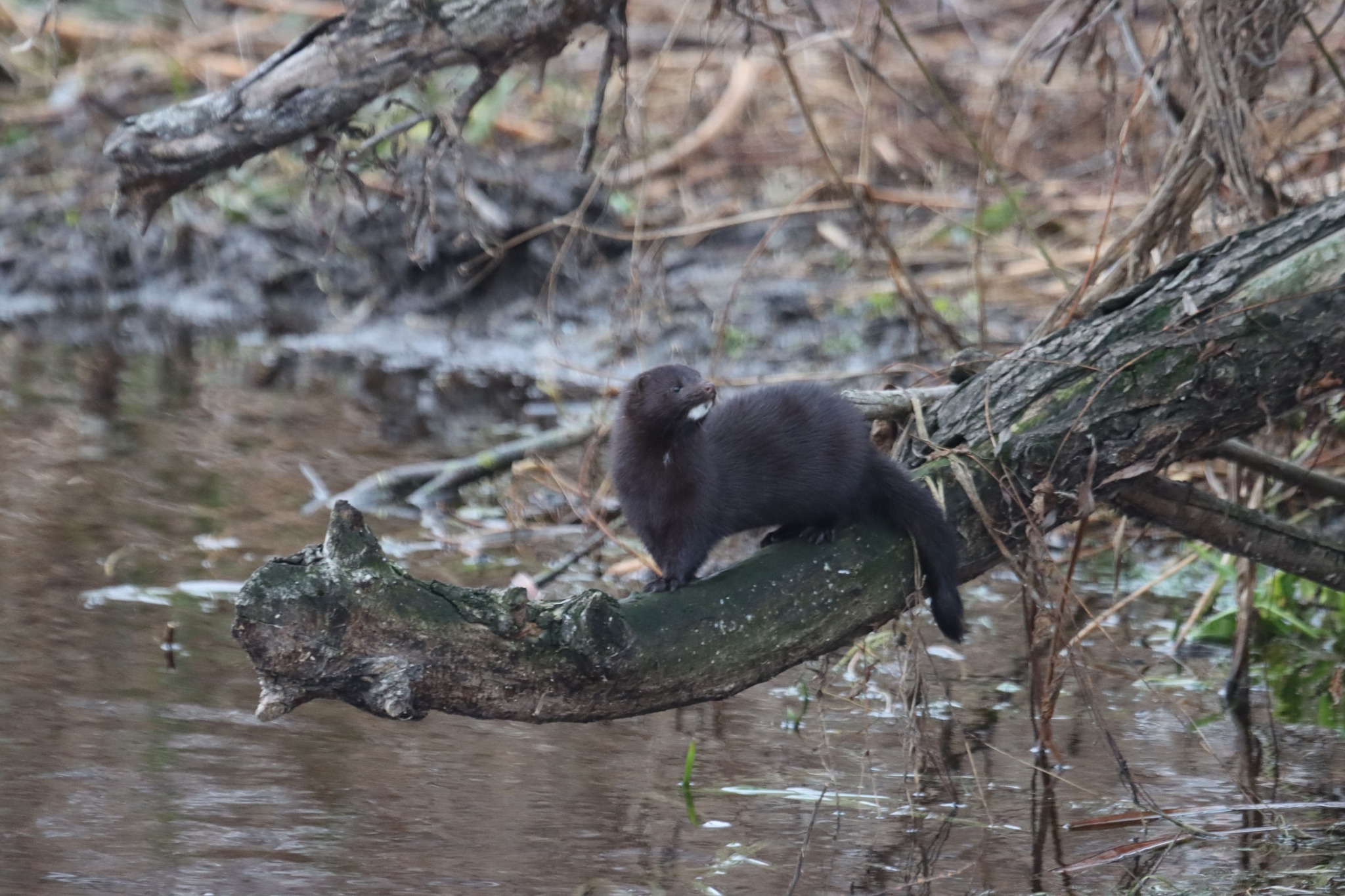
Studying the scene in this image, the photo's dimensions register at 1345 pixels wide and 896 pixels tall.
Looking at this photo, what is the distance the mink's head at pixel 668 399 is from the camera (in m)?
3.27

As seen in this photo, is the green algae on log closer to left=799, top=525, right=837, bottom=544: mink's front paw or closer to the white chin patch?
left=799, top=525, right=837, bottom=544: mink's front paw

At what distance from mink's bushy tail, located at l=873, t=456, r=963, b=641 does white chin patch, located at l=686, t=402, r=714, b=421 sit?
0.37 m

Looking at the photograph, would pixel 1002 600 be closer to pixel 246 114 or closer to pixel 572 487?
pixel 572 487

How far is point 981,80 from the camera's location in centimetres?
1084

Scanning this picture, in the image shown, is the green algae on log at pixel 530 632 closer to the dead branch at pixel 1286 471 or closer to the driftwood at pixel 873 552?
the driftwood at pixel 873 552

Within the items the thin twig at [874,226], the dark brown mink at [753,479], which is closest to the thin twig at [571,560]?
the thin twig at [874,226]

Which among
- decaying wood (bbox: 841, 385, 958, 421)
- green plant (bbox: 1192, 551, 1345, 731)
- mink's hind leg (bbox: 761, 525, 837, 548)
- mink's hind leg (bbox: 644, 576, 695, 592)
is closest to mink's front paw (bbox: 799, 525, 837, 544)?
mink's hind leg (bbox: 761, 525, 837, 548)

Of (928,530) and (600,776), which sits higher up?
(928,530)

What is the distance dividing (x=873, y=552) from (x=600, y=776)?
3.26 feet

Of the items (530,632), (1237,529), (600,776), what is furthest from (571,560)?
(530,632)

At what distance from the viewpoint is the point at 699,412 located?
3.27 metres

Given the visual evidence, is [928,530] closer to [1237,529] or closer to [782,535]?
[782,535]

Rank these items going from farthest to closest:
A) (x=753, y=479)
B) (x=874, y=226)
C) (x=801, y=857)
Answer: (x=874, y=226) → (x=753, y=479) → (x=801, y=857)

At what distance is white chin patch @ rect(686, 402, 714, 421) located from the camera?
3268mm
